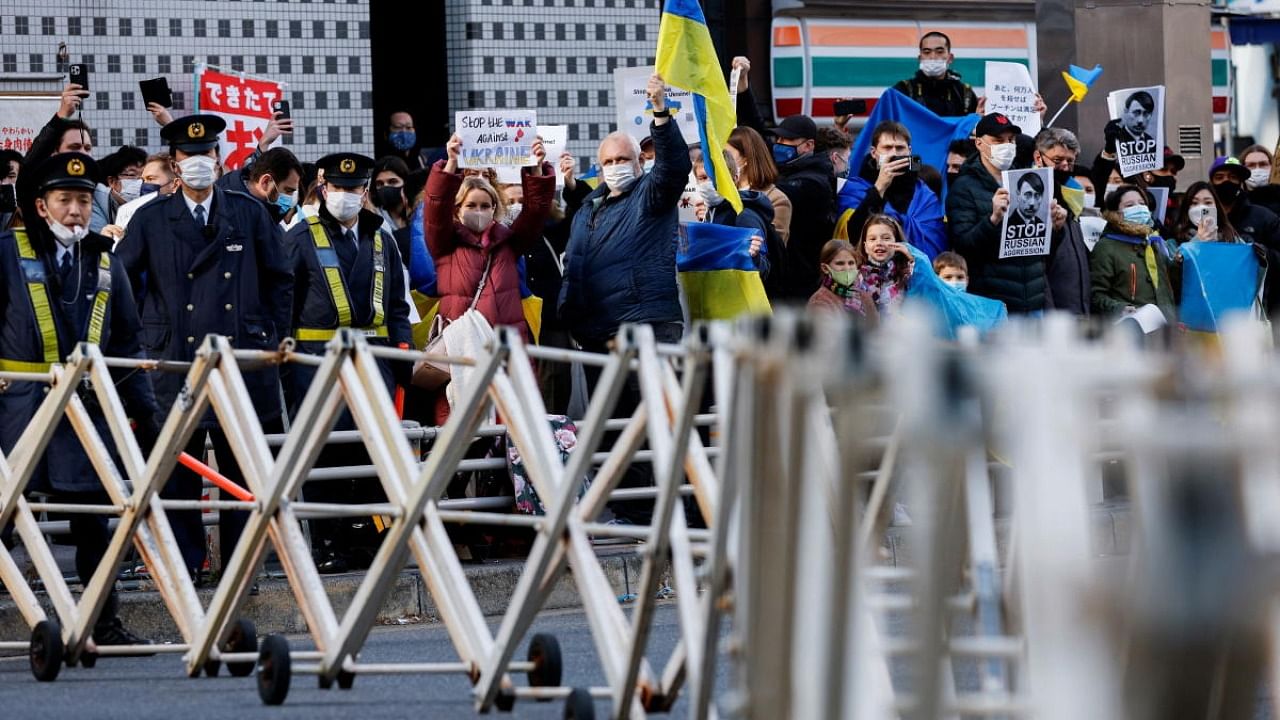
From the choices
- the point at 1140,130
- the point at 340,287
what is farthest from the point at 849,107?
the point at 340,287

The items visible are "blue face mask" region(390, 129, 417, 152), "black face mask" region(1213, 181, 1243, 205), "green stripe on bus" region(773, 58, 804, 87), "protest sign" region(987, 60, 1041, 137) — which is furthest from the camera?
"green stripe on bus" region(773, 58, 804, 87)

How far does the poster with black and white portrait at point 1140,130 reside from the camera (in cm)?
1628

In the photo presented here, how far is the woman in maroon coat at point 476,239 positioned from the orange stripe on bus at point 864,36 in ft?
36.6

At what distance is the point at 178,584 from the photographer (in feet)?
28.0

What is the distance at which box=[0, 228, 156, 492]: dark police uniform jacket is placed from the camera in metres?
9.77

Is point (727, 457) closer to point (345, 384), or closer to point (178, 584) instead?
point (345, 384)

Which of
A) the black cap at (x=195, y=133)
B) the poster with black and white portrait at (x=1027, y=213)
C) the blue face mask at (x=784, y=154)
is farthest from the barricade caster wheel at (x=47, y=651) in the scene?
the poster with black and white portrait at (x=1027, y=213)

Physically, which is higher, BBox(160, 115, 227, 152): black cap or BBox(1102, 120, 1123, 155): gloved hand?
BBox(1102, 120, 1123, 155): gloved hand

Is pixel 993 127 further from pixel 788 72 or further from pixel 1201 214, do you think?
pixel 788 72

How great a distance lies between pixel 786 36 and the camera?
75.7ft

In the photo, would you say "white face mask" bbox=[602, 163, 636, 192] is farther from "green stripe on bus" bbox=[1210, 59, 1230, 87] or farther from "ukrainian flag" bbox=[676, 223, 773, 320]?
"green stripe on bus" bbox=[1210, 59, 1230, 87]

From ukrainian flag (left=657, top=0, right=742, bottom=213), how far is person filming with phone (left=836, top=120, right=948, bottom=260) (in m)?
1.26

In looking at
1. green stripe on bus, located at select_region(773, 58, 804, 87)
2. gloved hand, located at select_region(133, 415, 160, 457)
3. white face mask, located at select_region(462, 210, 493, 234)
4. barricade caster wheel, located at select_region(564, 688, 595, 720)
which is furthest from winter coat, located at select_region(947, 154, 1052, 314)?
green stripe on bus, located at select_region(773, 58, 804, 87)

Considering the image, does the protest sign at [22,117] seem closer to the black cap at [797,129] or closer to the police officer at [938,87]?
the black cap at [797,129]
